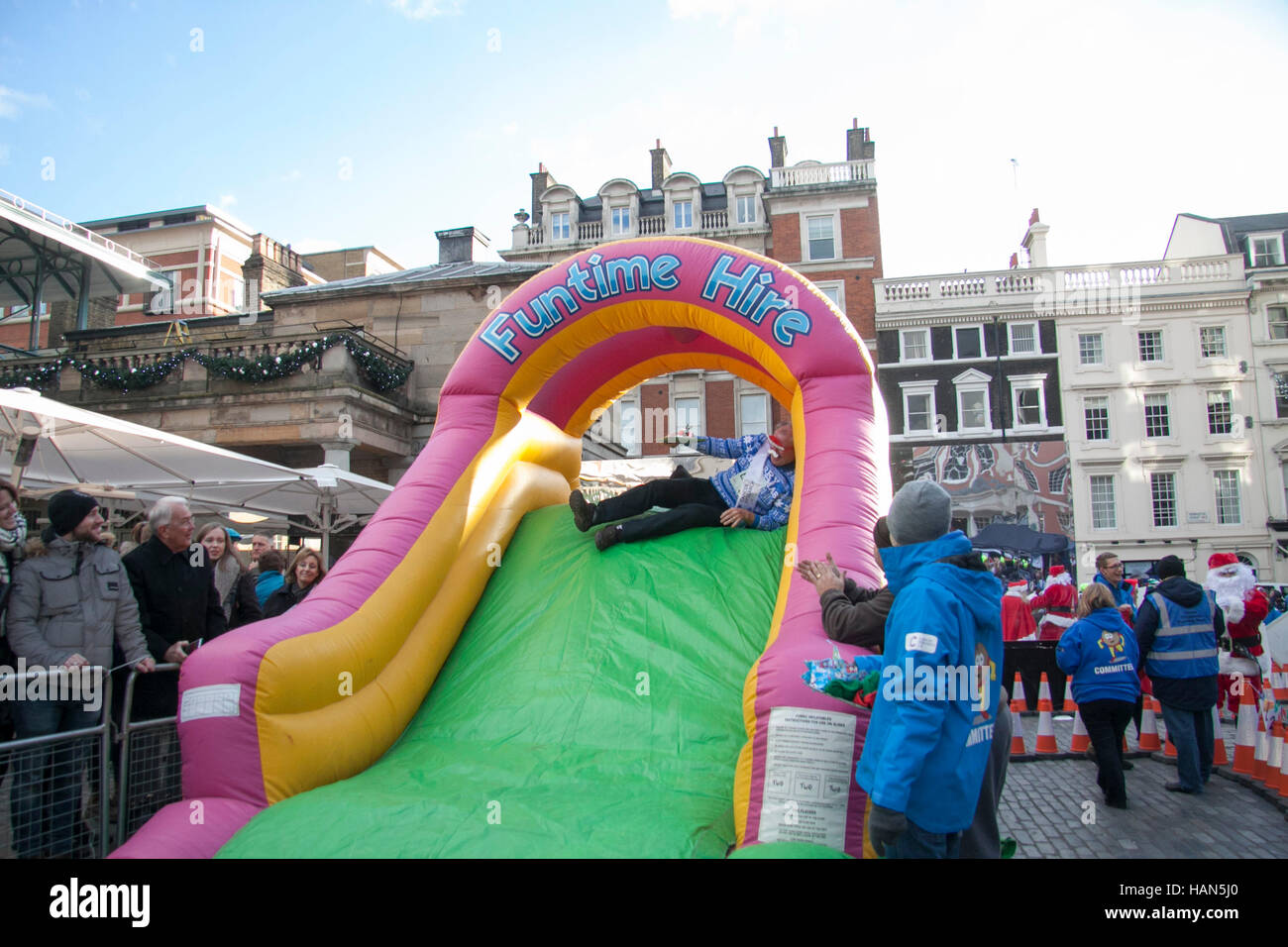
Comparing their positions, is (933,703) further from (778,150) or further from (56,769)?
(778,150)

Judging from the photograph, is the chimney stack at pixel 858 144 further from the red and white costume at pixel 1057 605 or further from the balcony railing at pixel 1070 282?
the red and white costume at pixel 1057 605

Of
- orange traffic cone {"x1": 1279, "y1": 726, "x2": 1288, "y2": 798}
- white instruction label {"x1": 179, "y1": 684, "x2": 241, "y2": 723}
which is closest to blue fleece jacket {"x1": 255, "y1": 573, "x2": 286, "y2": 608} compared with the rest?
white instruction label {"x1": 179, "y1": 684, "x2": 241, "y2": 723}

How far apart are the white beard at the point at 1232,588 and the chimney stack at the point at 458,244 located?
2092 cm

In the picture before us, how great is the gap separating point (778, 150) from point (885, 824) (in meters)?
31.8

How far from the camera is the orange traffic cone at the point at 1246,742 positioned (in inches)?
249

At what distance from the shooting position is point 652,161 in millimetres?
32969

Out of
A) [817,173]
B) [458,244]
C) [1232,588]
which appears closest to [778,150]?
[817,173]

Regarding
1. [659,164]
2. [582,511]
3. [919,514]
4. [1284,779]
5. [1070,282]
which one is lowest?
[1284,779]

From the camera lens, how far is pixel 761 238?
2905cm

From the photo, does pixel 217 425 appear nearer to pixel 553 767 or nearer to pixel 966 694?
pixel 553 767

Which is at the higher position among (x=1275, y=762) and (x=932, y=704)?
(x=932, y=704)

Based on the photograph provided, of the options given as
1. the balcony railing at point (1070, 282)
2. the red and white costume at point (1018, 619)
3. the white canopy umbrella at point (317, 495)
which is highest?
the balcony railing at point (1070, 282)

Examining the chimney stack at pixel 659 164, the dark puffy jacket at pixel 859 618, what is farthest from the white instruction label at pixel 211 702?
the chimney stack at pixel 659 164

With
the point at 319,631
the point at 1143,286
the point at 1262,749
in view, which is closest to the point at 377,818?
the point at 319,631
